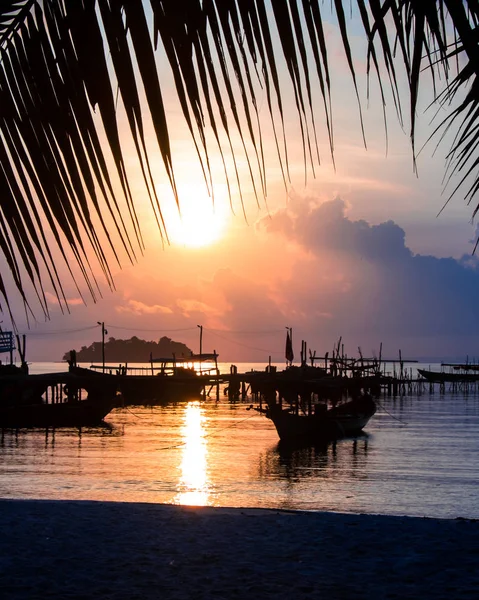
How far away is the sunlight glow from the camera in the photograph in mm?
24159

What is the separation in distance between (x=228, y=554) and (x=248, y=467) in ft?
88.3

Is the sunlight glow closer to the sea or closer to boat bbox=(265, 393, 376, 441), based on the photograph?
the sea

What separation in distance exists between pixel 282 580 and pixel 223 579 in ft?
1.28

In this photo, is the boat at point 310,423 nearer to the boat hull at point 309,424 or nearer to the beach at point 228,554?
the boat hull at point 309,424

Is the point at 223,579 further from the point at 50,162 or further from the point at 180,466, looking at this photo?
the point at 180,466

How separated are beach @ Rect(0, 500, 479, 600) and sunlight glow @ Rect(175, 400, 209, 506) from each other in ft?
25.7

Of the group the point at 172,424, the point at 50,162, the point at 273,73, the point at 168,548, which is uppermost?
the point at 273,73

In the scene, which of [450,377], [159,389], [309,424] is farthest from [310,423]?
[450,377]

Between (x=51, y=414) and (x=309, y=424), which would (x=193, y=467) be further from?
(x=51, y=414)

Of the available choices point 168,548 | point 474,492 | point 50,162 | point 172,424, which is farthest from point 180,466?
point 50,162

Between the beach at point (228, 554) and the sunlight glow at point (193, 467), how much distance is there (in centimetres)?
784

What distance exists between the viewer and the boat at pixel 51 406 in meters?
46.1

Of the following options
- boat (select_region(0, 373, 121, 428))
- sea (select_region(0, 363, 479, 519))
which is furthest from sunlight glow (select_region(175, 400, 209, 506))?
boat (select_region(0, 373, 121, 428))

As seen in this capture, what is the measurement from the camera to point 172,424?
5547 centimetres
